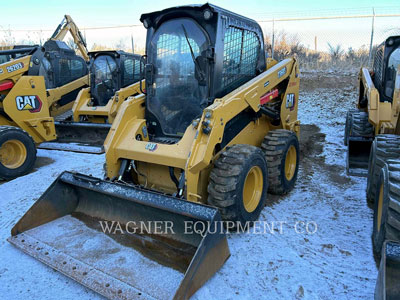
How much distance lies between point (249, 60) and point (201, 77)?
113cm

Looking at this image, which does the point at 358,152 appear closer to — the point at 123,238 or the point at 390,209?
the point at 390,209

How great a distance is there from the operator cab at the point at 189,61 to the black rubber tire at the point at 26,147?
119 inches

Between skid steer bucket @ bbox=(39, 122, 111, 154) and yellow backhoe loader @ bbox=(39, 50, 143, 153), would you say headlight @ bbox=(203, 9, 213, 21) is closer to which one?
skid steer bucket @ bbox=(39, 122, 111, 154)

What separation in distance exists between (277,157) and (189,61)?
5.78ft

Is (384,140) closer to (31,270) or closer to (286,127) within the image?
(286,127)

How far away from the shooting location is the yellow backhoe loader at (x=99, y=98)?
8.19m

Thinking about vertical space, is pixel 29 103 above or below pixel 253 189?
above

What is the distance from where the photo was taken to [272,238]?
11.6 ft

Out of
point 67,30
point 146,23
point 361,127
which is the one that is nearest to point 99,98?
point 67,30

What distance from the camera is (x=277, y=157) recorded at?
4.42 meters

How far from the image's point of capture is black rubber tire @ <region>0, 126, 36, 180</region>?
18.5 feet

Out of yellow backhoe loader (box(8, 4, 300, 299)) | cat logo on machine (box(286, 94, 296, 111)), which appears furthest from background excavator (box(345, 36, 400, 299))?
cat logo on machine (box(286, 94, 296, 111))

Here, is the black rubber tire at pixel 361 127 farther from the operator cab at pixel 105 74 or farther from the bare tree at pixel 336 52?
the bare tree at pixel 336 52

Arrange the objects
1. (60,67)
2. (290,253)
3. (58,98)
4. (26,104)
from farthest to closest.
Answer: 1. (60,67)
2. (58,98)
3. (26,104)
4. (290,253)
